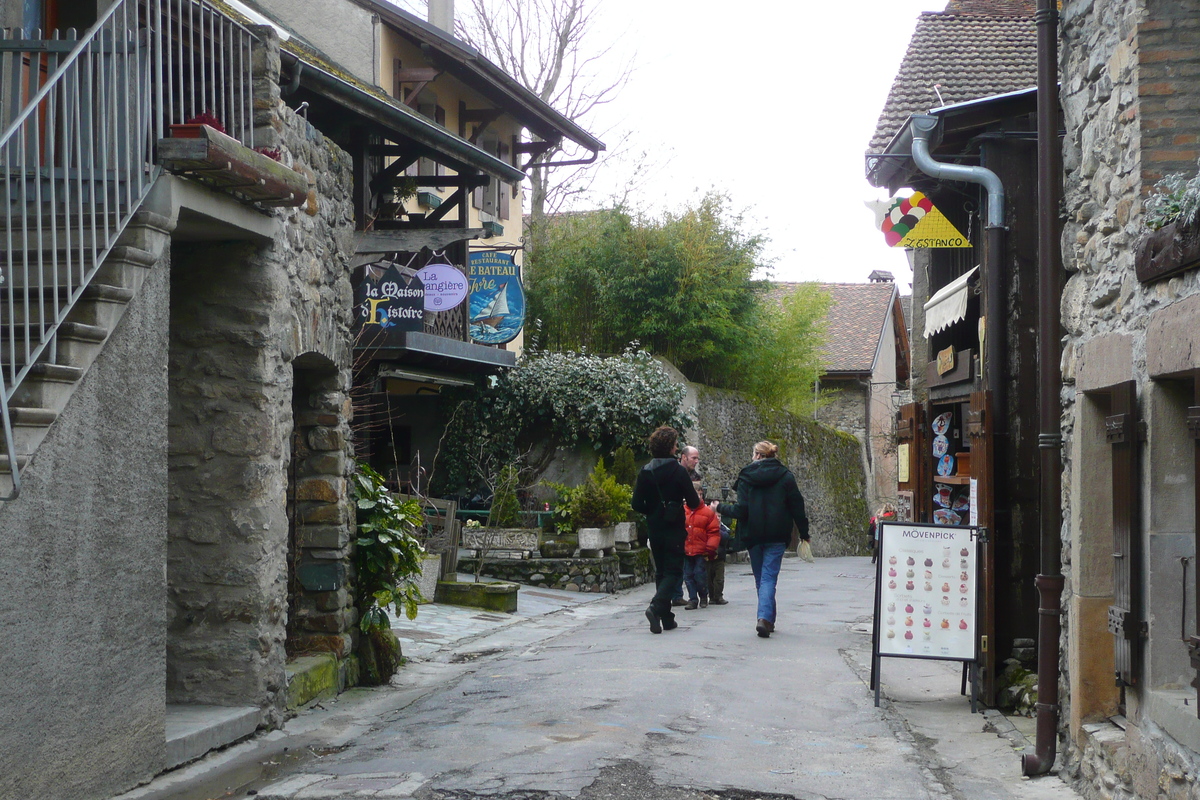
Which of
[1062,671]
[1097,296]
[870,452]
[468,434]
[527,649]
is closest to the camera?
[1097,296]

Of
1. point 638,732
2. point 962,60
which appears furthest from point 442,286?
point 638,732

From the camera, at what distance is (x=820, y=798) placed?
16.5 ft

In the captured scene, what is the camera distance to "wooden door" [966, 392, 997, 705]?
286 inches

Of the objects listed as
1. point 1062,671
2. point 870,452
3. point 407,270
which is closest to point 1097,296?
point 1062,671

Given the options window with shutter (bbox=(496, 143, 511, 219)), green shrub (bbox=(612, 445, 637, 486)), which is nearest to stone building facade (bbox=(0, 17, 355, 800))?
green shrub (bbox=(612, 445, 637, 486))

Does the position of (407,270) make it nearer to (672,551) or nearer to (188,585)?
(672,551)

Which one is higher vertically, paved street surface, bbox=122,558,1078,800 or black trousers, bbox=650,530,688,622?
black trousers, bbox=650,530,688,622

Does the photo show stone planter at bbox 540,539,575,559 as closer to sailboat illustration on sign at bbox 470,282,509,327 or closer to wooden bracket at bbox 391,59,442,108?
sailboat illustration on sign at bbox 470,282,509,327

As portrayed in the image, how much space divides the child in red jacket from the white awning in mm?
2997

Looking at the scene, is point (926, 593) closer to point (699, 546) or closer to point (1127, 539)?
point (1127, 539)

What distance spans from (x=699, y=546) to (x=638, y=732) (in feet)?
20.6

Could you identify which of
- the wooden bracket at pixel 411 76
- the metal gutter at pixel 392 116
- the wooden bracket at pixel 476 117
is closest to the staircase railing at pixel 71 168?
the metal gutter at pixel 392 116

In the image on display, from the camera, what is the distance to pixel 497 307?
15.8m

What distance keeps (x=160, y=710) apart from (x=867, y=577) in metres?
15.5
